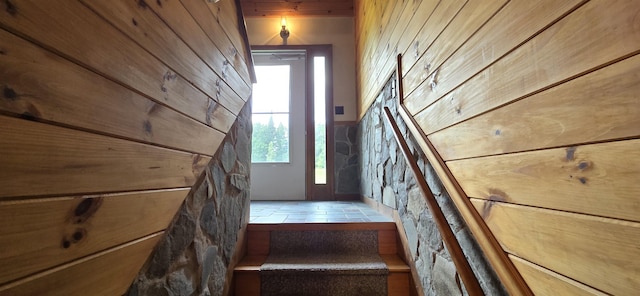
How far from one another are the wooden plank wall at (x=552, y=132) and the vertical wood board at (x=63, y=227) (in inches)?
37.8

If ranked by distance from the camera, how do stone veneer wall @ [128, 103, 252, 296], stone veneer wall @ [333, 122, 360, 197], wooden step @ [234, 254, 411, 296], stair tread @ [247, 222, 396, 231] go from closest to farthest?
stone veneer wall @ [128, 103, 252, 296]
wooden step @ [234, 254, 411, 296]
stair tread @ [247, 222, 396, 231]
stone veneer wall @ [333, 122, 360, 197]

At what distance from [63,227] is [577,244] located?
3.20 ft

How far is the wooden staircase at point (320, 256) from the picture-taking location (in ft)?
5.29

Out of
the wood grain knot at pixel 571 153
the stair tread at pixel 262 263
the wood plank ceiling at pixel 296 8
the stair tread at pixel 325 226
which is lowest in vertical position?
the stair tread at pixel 262 263

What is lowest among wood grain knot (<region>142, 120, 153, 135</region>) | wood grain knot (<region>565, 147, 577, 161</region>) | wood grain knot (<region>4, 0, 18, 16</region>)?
wood grain knot (<region>565, 147, 577, 161</region>)

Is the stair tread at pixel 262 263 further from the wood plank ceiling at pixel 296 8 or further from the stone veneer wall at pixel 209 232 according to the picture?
the wood plank ceiling at pixel 296 8

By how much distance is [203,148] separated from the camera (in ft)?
3.74

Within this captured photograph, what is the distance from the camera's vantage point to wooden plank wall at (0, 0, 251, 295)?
1.48 feet

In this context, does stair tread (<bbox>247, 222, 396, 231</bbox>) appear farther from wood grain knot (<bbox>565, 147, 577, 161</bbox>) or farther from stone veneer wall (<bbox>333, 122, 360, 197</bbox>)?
stone veneer wall (<bbox>333, 122, 360, 197</bbox>)

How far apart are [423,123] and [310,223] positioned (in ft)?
3.33

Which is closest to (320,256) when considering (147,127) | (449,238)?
(449,238)

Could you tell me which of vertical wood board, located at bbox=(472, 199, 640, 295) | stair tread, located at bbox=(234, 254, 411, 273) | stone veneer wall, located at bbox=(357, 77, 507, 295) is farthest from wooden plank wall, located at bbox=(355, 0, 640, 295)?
stair tread, located at bbox=(234, 254, 411, 273)

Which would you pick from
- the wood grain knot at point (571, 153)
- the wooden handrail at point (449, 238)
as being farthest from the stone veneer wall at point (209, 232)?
the wood grain knot at point (571, 153)

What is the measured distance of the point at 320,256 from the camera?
1818 mm
